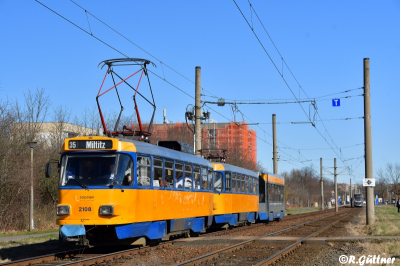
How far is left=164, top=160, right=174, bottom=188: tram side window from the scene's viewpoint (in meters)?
16.9

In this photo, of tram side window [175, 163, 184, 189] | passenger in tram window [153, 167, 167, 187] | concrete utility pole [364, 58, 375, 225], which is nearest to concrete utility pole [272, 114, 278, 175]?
concrete utility pole [364, 58, 375, 225]

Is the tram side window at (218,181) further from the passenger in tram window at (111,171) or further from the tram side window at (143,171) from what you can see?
the passenger in tram window at (111,171)

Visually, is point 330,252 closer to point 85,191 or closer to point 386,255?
point 386,255

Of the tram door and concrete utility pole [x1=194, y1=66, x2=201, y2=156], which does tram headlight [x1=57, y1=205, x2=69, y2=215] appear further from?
the tram door

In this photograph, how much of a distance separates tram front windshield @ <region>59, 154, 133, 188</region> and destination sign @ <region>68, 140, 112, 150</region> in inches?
8.1

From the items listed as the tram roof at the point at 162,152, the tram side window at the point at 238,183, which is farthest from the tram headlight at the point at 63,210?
the tram side window at the point at 238,183

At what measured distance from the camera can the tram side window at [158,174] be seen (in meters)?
15.9

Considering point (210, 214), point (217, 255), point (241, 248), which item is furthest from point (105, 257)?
point (210, 214)

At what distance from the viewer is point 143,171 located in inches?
599

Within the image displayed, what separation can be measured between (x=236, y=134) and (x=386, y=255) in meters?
104

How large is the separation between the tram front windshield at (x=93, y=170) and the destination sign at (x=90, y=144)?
21 centimetres

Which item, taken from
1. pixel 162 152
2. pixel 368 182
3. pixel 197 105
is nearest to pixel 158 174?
pixel 162 152

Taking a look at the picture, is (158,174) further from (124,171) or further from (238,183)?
(238,183)

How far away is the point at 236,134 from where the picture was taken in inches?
4621
